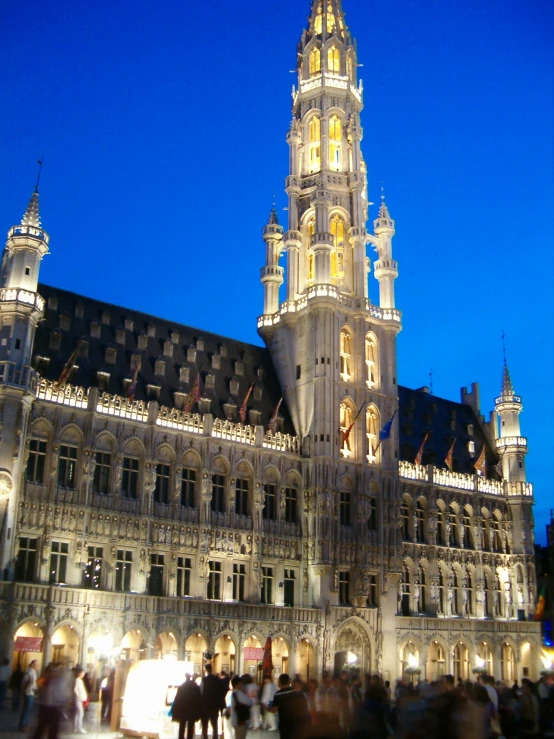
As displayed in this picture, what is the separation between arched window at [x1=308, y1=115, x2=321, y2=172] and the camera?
217 feet

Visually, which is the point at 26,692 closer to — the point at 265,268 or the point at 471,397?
the point at 265,268

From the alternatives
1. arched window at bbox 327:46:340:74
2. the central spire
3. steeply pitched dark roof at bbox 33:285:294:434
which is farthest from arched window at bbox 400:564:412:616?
the central spire

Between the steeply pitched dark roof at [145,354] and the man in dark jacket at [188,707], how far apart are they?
3082cm

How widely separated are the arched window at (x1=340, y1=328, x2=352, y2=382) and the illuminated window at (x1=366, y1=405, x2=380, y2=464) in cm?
279

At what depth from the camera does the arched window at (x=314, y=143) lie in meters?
66.1

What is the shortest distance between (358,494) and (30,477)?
71.2ft

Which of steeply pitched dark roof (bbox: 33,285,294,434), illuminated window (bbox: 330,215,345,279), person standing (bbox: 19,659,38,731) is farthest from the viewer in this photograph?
illuminated window (bbox: 330,215,345,279)

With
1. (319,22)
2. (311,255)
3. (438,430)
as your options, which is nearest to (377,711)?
(311,255)

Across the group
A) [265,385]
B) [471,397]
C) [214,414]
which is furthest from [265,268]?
[471,397]

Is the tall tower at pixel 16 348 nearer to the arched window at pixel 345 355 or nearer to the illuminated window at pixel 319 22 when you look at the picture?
the arched window at pixel 345 355

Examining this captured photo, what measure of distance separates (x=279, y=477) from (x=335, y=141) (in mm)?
27247

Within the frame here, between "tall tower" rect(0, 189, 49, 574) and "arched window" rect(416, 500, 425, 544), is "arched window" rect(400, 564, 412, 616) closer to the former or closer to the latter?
"arched window" rect(416, 500, 425, 544)

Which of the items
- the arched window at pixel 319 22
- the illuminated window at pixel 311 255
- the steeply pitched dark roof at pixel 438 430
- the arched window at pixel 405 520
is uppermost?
the arched window at pixel 319 22

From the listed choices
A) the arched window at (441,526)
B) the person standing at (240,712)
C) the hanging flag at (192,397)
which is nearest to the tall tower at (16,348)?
the hanging flag at (192,397)
